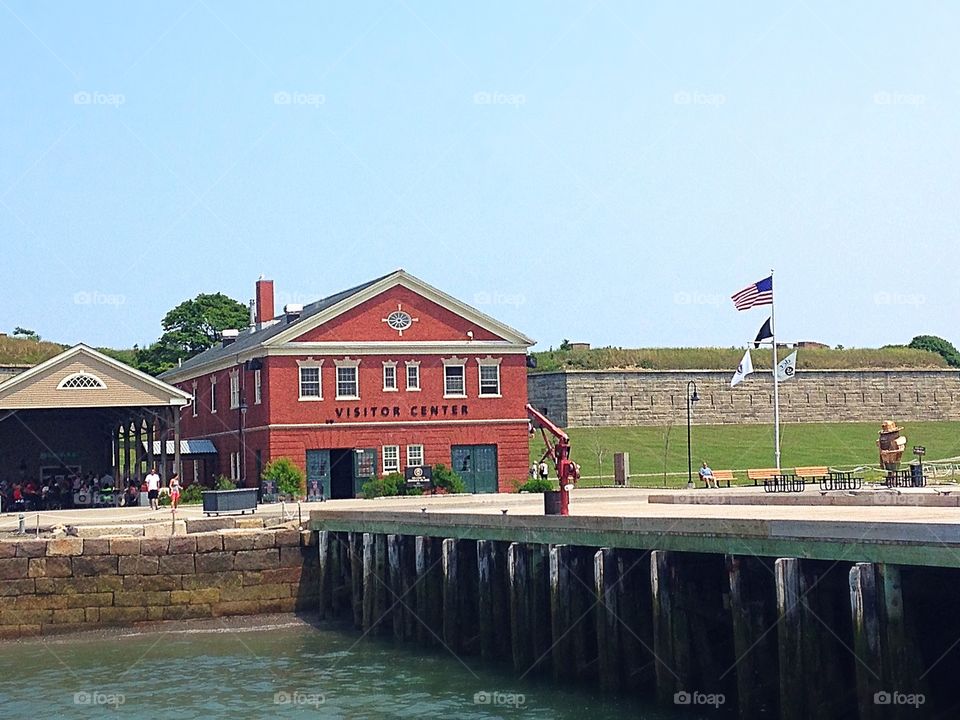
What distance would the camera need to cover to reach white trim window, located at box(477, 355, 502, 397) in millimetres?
51906

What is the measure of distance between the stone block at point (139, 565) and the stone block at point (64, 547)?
995 millimetres

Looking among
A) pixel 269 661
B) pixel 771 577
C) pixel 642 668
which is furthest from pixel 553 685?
pixel 269 661

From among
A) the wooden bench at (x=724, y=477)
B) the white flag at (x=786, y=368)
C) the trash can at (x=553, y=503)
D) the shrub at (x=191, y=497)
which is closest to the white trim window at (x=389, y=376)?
the shrub at (x=191, y=497)

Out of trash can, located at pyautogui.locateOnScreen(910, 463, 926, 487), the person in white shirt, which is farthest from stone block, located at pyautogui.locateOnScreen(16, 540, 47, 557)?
trash can, located at pyautogui.locateOnScreen(910, 463, 926, 487)

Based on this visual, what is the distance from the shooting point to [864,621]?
56.6ft

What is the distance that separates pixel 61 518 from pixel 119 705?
52.6 ft

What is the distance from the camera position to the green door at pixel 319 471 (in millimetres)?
49312

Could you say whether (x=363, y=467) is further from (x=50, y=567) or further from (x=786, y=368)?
(x=50, y=567)

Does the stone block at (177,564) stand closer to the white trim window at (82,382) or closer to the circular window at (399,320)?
the white trim window at (82,382)

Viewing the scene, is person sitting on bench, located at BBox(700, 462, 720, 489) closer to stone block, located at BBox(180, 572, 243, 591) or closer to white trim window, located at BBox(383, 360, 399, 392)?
white trim window, located at BBox(383, 360, 399, 392)

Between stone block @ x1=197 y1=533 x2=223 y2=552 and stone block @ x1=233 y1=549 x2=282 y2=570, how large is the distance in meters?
0.25

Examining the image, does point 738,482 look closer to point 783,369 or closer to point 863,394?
point 783,369

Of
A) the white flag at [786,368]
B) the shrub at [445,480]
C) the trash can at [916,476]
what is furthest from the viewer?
the shrub at [445,480]

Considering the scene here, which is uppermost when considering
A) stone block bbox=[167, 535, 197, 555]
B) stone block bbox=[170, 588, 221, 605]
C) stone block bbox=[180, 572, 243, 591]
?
stone block bbox=[167, 535, 197, 555]
